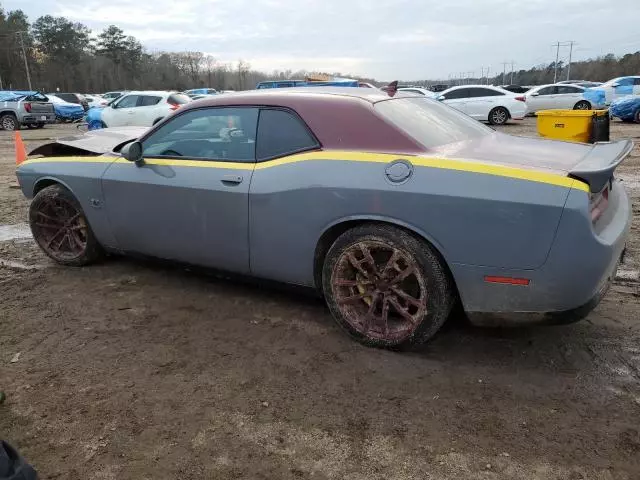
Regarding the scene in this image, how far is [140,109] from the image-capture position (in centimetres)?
1509

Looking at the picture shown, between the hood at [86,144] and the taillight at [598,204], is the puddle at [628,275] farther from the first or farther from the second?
the hood at [86,144]

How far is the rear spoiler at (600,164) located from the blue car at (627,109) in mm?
16833

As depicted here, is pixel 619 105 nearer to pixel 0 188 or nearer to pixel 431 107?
pixel 431 107

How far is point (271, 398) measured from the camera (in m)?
2.63

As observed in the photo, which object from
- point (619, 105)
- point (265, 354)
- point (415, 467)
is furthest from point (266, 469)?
point (619, 105)

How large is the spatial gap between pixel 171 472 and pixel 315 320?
152 cm

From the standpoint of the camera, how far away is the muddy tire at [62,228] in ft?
14.3

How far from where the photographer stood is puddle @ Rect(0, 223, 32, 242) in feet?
18.1

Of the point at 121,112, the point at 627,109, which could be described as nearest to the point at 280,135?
the point at 121,112

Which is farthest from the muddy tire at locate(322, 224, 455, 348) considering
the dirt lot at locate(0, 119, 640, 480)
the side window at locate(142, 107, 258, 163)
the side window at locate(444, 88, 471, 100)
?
the side window at locate(444, 88, 471, 100)

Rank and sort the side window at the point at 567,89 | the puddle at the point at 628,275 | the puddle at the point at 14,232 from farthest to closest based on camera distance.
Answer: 1. the side window at the point at 567,89
2. the puddle at the point at 14,232
3. the puddle at the point at 628,275

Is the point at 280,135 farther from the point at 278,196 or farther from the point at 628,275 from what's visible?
the point at 628,275

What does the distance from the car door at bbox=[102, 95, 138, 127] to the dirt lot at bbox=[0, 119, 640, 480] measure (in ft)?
40.8

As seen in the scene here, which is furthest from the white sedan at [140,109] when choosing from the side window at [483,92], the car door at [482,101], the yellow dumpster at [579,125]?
the yellow dumpster at [579,125]
